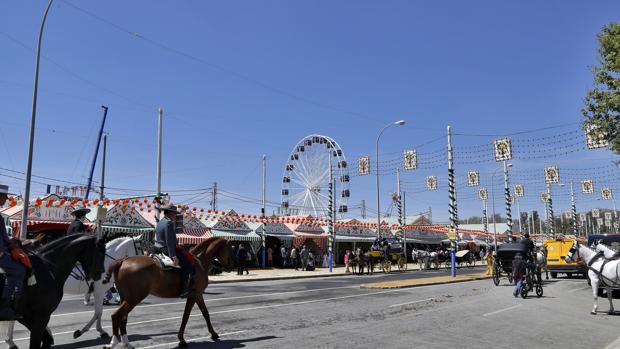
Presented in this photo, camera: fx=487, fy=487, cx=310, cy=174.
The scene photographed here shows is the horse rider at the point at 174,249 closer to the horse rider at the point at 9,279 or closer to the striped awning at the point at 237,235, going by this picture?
the horse rider at the point at 9,279

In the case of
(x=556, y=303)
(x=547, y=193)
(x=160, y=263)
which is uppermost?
(x=547, y=193)

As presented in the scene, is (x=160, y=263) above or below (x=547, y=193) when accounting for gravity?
below

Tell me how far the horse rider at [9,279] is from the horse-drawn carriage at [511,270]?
649 inches

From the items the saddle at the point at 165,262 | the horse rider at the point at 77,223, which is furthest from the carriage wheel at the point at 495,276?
the horse rider at the point at 77,223

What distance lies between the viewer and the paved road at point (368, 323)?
8914 millimetres

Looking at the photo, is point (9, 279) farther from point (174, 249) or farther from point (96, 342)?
point (96, 342)

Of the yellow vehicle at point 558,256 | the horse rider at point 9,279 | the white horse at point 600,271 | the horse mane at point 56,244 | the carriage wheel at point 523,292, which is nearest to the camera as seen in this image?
the horse rider at point 9,279

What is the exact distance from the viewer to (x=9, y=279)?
564 cm

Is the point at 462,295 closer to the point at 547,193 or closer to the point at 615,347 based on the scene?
the point at 615,347

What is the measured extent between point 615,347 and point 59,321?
11.4 metres

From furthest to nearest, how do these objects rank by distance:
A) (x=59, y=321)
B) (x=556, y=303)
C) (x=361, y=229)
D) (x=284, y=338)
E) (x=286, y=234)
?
(x=361, y=229), (x=286, y=234), (x=556, y=303), (x=59, y=321), (x=284, y=338)

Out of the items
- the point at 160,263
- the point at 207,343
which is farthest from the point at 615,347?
the point at 160,263

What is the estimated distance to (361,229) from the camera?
49.7 metres

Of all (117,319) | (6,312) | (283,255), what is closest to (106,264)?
(117,319)
